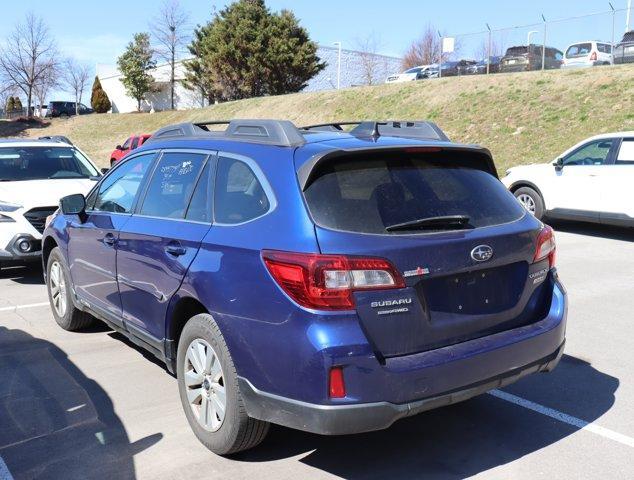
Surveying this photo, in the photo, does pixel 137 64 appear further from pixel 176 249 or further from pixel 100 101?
pixel 176 249

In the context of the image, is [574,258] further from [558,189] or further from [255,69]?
[255,69]

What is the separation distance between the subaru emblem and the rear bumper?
16.6 inches

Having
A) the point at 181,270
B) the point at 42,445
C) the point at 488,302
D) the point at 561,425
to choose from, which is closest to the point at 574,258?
the point at 561,425

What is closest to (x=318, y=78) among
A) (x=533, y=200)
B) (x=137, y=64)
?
(x=137, y=64)

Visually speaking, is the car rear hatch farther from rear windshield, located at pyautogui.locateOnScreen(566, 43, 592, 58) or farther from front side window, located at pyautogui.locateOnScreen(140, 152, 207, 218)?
rear windshield, located at pyautogui.locateOnScreen(566, 43, 592, 58)

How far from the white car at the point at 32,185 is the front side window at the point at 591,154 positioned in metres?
8.03

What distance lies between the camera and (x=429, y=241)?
127 inches

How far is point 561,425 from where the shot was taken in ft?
13.0

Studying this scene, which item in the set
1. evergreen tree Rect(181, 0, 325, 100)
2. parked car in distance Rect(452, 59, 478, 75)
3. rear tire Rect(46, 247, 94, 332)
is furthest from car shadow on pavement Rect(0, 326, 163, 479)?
evergreen tree Rect(181, 0, 325, 100)

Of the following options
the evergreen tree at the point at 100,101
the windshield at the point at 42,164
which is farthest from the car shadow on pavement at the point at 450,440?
the evergreen tree at the point at 100,101

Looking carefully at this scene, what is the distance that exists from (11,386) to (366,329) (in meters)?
3.02

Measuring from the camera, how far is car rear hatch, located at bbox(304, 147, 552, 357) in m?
3.09

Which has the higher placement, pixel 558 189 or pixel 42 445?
pixel 558 189

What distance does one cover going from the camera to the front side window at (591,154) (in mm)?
10930
